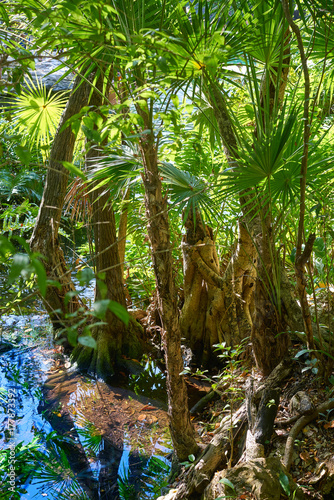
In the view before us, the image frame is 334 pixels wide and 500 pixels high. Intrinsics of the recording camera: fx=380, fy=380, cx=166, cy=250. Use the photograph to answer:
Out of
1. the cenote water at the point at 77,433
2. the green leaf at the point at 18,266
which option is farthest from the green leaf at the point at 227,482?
the green leaf at the point at 18,266

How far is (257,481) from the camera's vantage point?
5.34ft

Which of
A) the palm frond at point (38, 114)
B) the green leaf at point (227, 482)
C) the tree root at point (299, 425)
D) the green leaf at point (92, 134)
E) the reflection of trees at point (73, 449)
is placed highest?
the palm frond at point (38, 114)

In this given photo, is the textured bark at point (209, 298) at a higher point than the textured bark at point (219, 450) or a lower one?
higher

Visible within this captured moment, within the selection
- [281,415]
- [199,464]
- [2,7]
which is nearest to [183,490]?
[199,464]

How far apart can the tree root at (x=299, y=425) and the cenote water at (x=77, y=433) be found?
89 centimetres

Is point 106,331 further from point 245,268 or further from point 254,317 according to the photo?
point 254,317

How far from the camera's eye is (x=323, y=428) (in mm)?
1960

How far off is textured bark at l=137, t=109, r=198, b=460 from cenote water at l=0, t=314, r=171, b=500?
52 cm

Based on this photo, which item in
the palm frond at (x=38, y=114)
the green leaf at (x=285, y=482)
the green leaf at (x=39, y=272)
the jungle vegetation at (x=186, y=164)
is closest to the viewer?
the green leaf at (x=39, y=272)

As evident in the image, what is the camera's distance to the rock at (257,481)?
1.60 metres

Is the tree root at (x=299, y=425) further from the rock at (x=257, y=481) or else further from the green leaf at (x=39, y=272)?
the green leaf at (x=39, y=272)

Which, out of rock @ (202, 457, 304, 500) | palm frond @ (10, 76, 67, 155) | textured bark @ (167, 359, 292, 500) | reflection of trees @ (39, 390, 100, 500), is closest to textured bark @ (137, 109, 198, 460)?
textured bark @ (167, 359, 292, 500)

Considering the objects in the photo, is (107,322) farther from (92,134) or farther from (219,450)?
(92,134)

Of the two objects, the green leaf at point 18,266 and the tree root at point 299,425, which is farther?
the tree root at point 299,425
